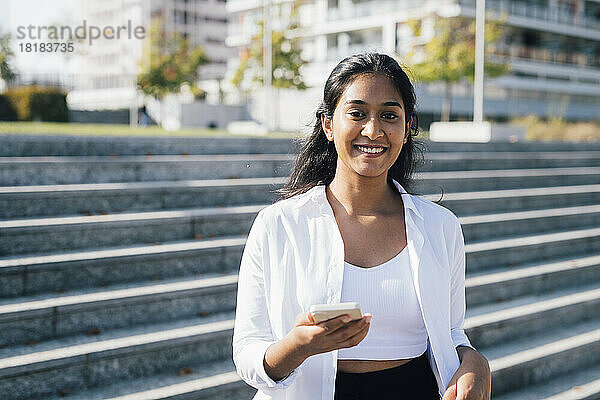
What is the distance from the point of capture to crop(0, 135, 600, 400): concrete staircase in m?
3.74

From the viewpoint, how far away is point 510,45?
138 ft

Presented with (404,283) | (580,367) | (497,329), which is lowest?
(580,367)

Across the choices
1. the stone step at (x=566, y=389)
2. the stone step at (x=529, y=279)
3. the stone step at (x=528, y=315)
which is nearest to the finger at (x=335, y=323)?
the stone step at (x=566, y=389)

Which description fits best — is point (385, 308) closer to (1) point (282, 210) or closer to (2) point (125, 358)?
(1) point (282, 210)

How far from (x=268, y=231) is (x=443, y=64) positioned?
87.5ft

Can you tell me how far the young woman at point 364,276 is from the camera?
73.9 inches

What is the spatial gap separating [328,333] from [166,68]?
4152cm

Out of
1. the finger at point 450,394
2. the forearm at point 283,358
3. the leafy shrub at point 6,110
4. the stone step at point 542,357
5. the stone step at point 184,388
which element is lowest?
the stone step at point 542,357

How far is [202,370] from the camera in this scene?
3.94 meters

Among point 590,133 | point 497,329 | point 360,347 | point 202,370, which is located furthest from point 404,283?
point 590,133

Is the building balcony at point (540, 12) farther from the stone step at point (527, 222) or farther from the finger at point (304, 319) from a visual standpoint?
A: the finger at point (304, 319)

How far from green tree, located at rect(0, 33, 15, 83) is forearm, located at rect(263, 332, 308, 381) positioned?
2771cm

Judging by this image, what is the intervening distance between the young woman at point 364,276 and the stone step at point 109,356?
6.55 ft

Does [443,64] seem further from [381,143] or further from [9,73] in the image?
[381,143]
